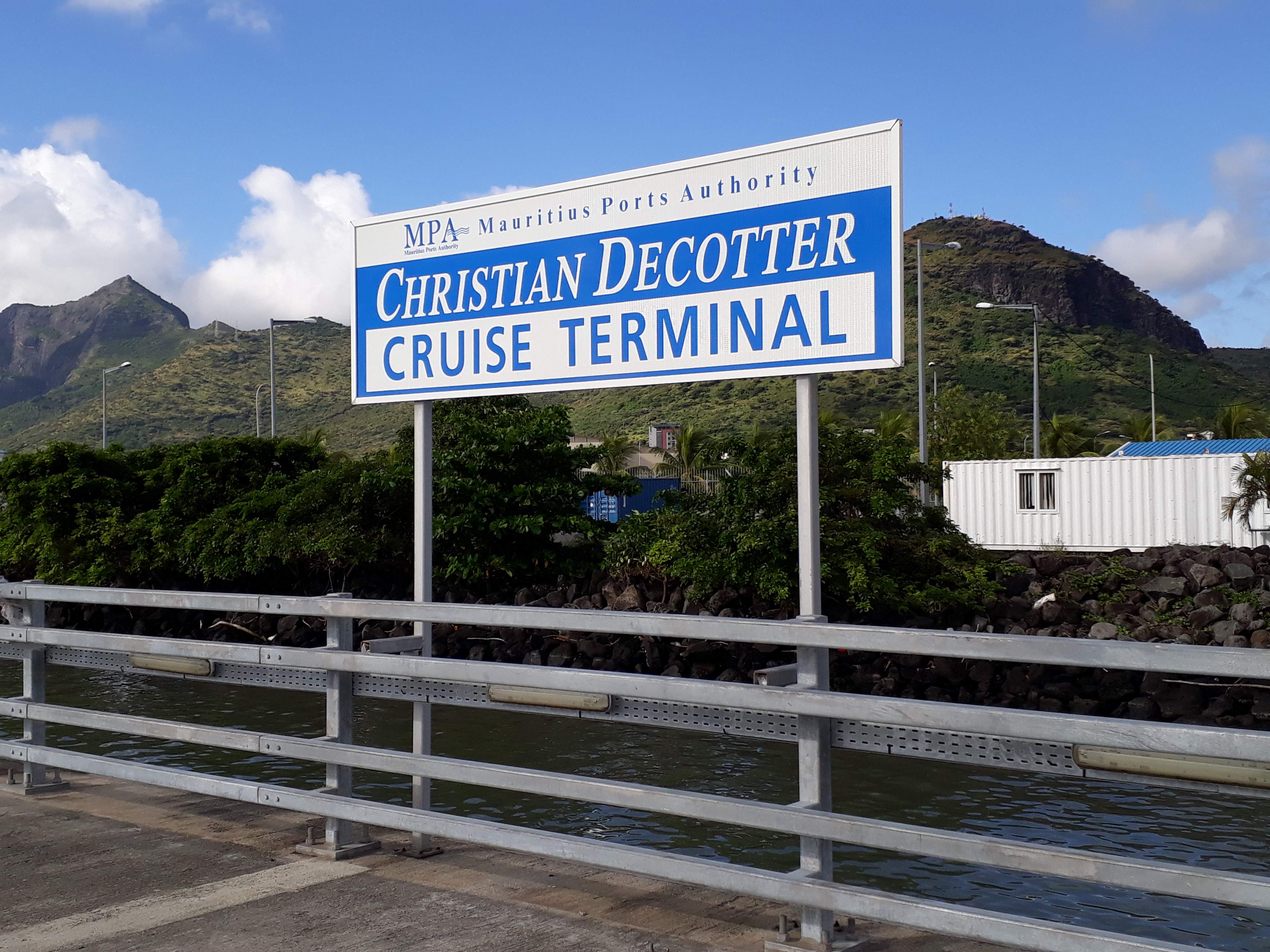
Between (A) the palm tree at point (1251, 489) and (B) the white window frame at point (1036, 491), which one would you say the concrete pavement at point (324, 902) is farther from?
(B) the white window frame at point (1036, 491)

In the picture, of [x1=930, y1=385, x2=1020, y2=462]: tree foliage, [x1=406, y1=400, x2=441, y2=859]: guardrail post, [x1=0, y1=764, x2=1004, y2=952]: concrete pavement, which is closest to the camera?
[x1=0, y1=764, x2=1004, y2=952]: concrete pavement

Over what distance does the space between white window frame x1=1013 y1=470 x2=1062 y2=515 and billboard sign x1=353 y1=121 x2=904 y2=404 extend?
2414cm

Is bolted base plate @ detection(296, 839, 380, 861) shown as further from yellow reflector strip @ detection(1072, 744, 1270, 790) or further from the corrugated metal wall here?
the corrugated metal wall

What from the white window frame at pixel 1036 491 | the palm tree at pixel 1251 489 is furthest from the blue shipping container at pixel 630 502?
the palm tree at pixel 1251 489

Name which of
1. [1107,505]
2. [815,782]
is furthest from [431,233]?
[1107,505]

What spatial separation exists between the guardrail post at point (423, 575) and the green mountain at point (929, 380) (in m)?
57.9

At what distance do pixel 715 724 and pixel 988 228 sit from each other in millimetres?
151670

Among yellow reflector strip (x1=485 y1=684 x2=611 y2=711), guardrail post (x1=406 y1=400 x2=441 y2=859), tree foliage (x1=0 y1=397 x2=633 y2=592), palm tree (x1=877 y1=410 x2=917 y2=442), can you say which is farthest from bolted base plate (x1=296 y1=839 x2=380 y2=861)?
palm tree (x1=877 y1=410 x2=917 y2=442)

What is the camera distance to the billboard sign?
187 inches

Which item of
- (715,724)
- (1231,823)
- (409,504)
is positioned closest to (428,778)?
(715,724)

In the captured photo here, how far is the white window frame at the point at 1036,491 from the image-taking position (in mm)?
28031

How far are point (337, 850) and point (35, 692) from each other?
251 centimetres

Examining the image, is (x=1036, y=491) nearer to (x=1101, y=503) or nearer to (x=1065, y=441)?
(x=1101, y=503)

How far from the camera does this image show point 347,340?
12938 cm
